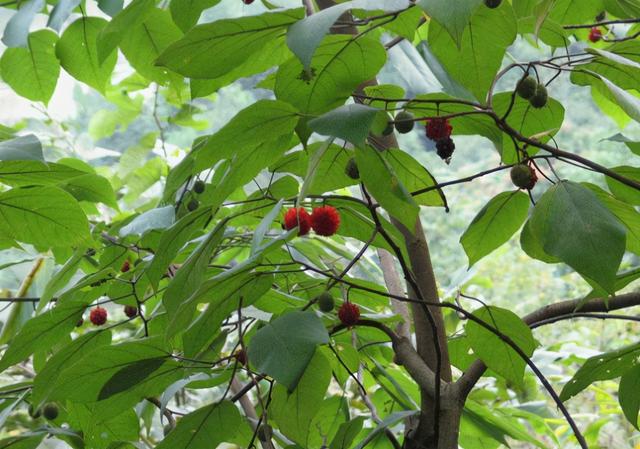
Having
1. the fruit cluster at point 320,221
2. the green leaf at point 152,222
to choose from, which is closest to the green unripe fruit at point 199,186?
the green leaf at point 152,222

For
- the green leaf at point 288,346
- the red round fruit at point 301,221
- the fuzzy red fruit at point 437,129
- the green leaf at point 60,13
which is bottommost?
the green leaf at point 288,346

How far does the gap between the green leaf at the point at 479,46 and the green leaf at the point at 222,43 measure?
88 millimetres

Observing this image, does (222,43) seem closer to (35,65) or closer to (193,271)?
(193,271)

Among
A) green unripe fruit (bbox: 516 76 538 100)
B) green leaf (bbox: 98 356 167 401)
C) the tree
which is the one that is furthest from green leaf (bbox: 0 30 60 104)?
green unripe fruit (bbox: 516 76 538 100)

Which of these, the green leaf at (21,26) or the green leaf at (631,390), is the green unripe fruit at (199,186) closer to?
the green leaf at (21,26)

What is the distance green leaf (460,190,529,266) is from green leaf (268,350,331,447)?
0.46 feet

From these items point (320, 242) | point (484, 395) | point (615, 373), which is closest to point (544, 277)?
point (484, 395)

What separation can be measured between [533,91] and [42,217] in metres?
0.35

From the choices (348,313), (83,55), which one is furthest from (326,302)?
(83,55)

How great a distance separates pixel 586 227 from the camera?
39cm

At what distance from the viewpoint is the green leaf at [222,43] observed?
0.39 metres

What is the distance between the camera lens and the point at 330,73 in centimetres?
41

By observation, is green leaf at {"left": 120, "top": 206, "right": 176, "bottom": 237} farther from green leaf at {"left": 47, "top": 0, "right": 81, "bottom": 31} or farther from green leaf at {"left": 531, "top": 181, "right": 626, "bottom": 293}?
green leaf at {"left": 531, "top": 181, "right": 626, "bottom": 293}

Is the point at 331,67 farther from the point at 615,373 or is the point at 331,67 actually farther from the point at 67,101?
A: the point at 67,101
